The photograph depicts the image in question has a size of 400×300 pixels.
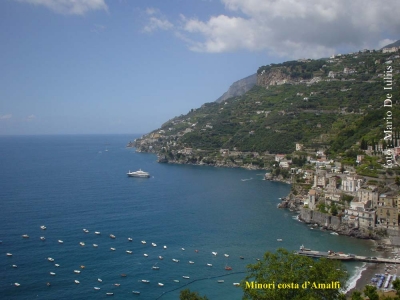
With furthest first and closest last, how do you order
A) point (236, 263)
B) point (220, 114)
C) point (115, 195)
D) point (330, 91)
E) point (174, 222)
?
point (220, 114) → point (330, 91) → point (115, 195) → point (174, 222) → point (236, 263)

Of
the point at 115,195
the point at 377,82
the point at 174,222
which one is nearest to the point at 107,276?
the point at 174,222

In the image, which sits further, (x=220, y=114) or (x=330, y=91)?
(x=220, y=114)

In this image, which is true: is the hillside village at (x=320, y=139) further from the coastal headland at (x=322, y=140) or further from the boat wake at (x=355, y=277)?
the boat wake at (x=355, y=277)

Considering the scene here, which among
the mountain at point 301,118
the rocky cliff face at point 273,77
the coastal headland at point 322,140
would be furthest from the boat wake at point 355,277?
the rocky cliff face at point 273,77

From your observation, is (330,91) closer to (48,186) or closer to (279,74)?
(279,74)

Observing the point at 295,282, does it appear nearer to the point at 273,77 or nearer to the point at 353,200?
the point at 353,200

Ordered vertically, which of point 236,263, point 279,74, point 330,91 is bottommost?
point 236,263
